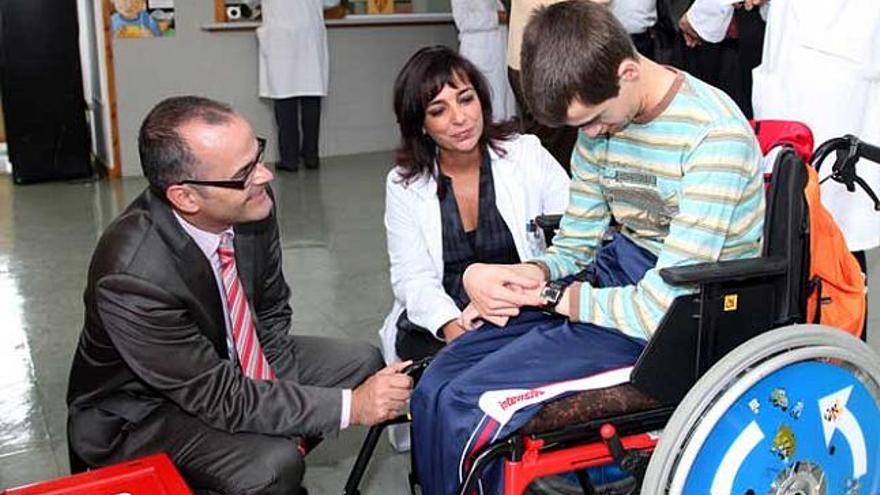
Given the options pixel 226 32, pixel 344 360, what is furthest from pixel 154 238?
pixel 226 32

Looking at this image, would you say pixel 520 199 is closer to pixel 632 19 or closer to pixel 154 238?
pixel 154 238

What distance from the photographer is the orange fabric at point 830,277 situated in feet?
5.66

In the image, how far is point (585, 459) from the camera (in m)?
1.62

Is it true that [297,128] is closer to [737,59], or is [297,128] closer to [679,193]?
[737,59]

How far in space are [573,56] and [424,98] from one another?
0.78 meters

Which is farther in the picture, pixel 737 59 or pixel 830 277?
pixel 737 59

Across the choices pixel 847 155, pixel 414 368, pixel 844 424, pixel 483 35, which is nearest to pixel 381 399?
pixel 414 368

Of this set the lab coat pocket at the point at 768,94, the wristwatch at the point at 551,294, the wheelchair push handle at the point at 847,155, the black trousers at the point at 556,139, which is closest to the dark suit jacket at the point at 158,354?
the wristwatch at the point at 551,294

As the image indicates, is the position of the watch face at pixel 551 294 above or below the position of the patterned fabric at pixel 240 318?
above

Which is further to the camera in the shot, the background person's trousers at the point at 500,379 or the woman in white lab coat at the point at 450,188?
the woman in white lab coat at the point at 450,188

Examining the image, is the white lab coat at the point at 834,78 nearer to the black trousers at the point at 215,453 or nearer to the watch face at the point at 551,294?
the watch face at the point at 551,294

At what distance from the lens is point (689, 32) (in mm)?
3309

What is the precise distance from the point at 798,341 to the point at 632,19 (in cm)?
236

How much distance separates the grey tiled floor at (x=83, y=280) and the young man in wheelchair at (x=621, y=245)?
0.75 meters
